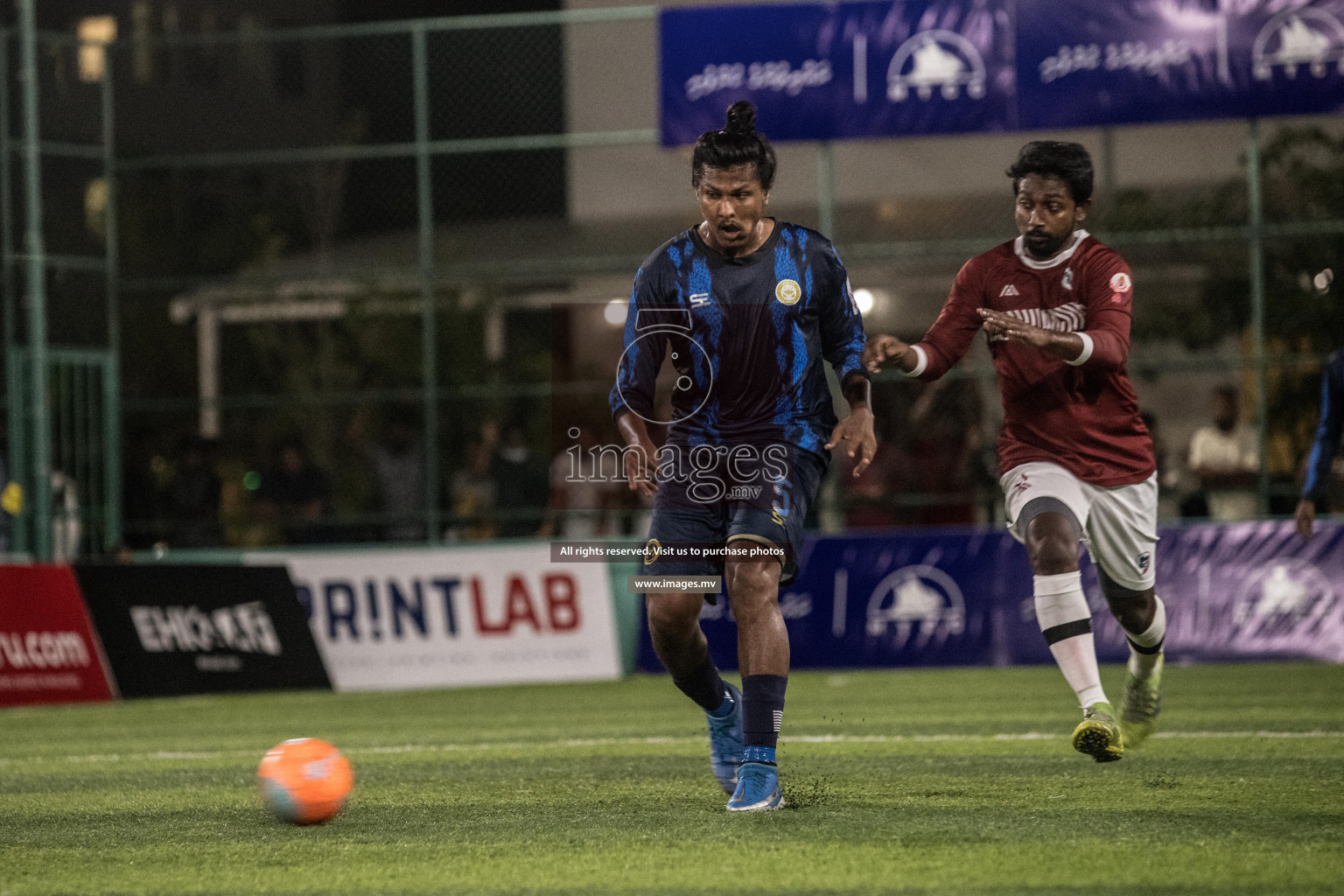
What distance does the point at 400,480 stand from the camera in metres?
16.6

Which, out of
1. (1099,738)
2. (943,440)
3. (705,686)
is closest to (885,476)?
(943,440)

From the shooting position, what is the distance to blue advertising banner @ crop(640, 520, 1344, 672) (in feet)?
44.9

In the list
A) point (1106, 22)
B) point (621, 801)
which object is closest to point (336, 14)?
point (1106, 22)

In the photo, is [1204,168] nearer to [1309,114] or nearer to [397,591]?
[1309,114]

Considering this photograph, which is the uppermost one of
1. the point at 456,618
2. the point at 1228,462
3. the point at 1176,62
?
the point at 1176,62

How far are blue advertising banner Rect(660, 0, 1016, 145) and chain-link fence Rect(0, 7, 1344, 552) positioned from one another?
0.50m

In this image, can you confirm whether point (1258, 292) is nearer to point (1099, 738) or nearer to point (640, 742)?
point (640, 742)

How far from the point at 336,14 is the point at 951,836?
38.3 meters

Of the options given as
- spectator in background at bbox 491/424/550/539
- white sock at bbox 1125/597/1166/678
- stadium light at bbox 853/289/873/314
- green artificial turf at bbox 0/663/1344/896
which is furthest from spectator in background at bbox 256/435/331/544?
white sock at bbox 1125/597/1166/678

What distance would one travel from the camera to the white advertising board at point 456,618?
1405 centimetres

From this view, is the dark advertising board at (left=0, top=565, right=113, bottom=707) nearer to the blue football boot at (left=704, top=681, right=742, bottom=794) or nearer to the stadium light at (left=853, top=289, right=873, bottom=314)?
the stadium light at (left=853, top=289, right=873, bottom=314)

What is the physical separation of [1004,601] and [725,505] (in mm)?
8219

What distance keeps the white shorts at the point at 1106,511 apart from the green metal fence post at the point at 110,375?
1153cm

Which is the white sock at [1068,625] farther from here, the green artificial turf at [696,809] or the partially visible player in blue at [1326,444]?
the partially visible player in blue at [1326,444]
